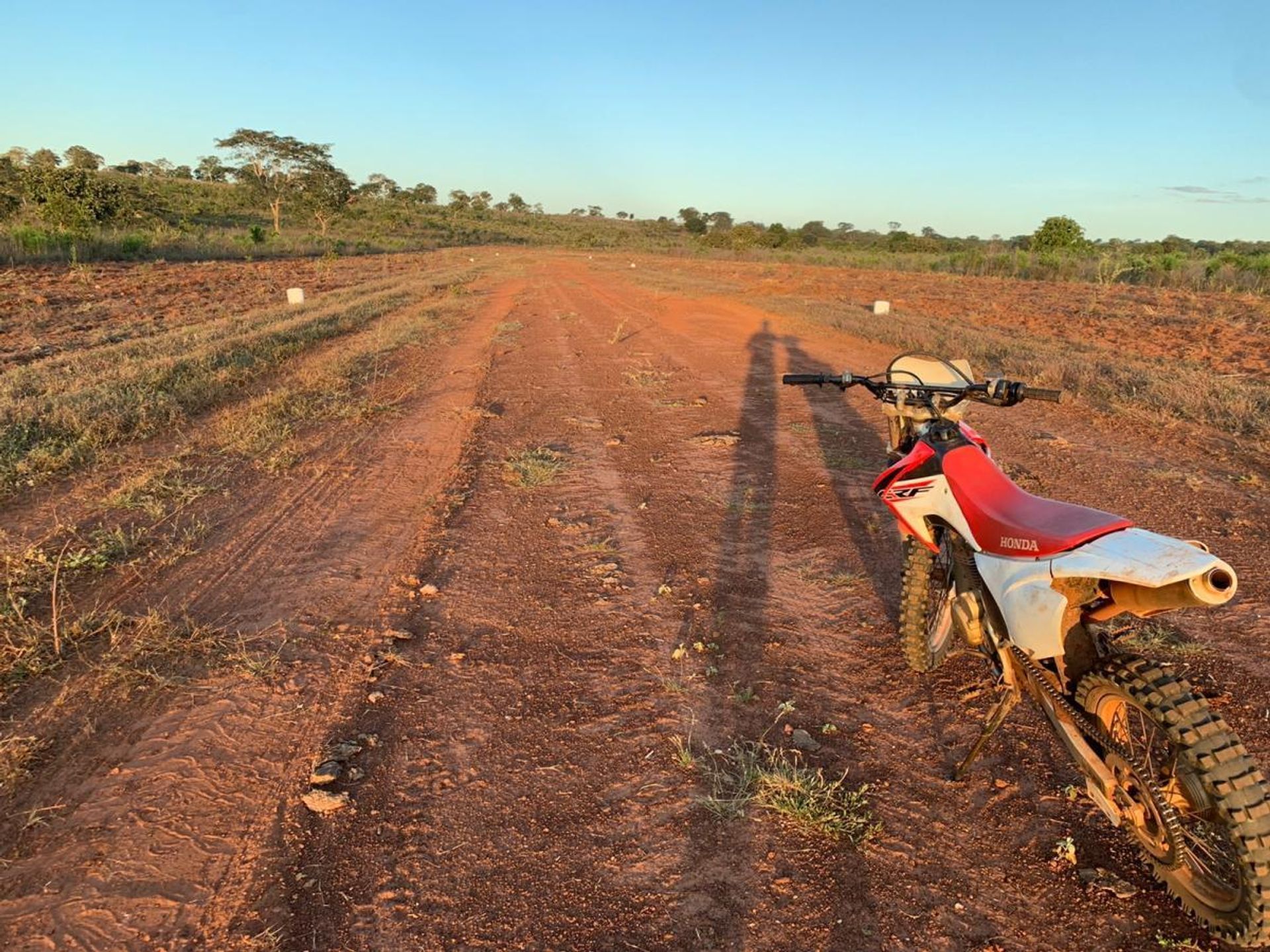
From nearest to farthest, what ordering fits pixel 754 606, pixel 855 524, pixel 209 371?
pixel 754 606 → pixel 855 524 → pixel 209 371

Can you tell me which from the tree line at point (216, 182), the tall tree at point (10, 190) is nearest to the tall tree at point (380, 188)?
the tree line at point (216, 182)

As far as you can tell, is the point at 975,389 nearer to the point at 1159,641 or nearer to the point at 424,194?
the point at 1159,641

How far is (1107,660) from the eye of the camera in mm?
2061

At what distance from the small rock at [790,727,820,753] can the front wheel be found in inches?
38.0

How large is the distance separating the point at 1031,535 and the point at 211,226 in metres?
44.5

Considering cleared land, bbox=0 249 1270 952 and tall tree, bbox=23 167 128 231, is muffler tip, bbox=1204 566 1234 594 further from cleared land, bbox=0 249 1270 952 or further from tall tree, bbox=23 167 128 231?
tall tree, bbox=23 167 128 231

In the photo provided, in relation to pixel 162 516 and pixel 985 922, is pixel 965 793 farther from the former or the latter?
pixel 162 516

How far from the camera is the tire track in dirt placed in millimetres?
2021

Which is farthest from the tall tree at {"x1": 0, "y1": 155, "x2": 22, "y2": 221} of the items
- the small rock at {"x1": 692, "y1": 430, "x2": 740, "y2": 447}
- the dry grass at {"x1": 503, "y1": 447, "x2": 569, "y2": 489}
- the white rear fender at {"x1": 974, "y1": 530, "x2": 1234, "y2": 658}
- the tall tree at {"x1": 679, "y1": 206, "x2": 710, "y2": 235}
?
the tall tree at {"x1": 679, "y1": 206, "x2": 710, "y2": 235}

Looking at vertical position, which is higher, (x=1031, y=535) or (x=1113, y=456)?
(x=1031, y=535)

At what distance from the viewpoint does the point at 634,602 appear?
3.82 m

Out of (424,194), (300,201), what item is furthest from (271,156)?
(424,194)

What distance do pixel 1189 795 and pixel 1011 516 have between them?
0.89 meters

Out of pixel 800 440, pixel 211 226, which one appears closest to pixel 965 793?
pixel 800 440
